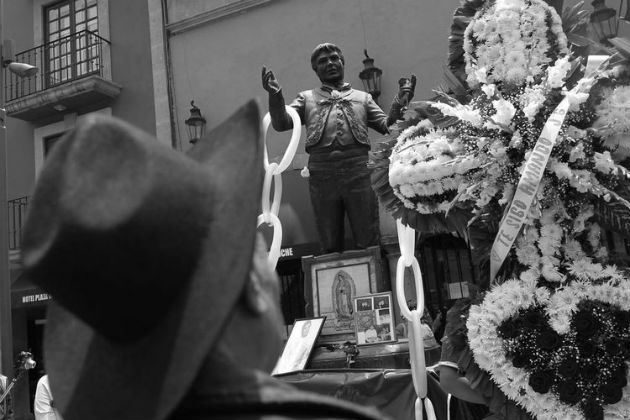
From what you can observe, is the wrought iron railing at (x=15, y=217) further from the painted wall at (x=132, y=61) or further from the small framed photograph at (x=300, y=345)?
the small framed photograph at (x=300, y=345)

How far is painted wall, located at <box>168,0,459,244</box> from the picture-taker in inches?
392

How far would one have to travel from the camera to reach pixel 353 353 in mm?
4965

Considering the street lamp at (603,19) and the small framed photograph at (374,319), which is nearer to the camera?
the small framed photograph at (374,319)

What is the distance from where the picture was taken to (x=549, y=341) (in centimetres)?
264

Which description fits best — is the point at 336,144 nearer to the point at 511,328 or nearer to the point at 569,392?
the point at 511,328

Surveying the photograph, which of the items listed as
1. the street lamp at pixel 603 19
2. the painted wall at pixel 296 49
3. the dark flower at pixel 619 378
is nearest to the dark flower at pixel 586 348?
the dark flower at pixel 619 378

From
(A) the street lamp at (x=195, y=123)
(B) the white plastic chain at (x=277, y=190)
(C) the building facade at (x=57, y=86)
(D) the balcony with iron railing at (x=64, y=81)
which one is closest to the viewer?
(B) the white plastic chain at (x=277, y=190)

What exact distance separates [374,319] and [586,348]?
2.67 meters

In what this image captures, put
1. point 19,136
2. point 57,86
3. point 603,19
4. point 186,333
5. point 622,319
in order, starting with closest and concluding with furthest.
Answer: point 186,333 < point 622,319 < point 603,19 < point 57,86 < point 19,136

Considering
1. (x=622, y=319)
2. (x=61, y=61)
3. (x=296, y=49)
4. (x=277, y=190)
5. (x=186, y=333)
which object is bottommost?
(x=622, y=319)

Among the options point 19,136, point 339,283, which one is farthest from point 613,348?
point 19,136

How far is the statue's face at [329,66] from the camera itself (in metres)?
6.00

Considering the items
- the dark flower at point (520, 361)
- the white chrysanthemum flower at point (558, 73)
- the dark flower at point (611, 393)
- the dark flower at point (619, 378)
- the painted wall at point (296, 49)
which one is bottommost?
the dark flower at point (611, 393)

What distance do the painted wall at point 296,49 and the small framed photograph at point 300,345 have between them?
3878 millimetres
